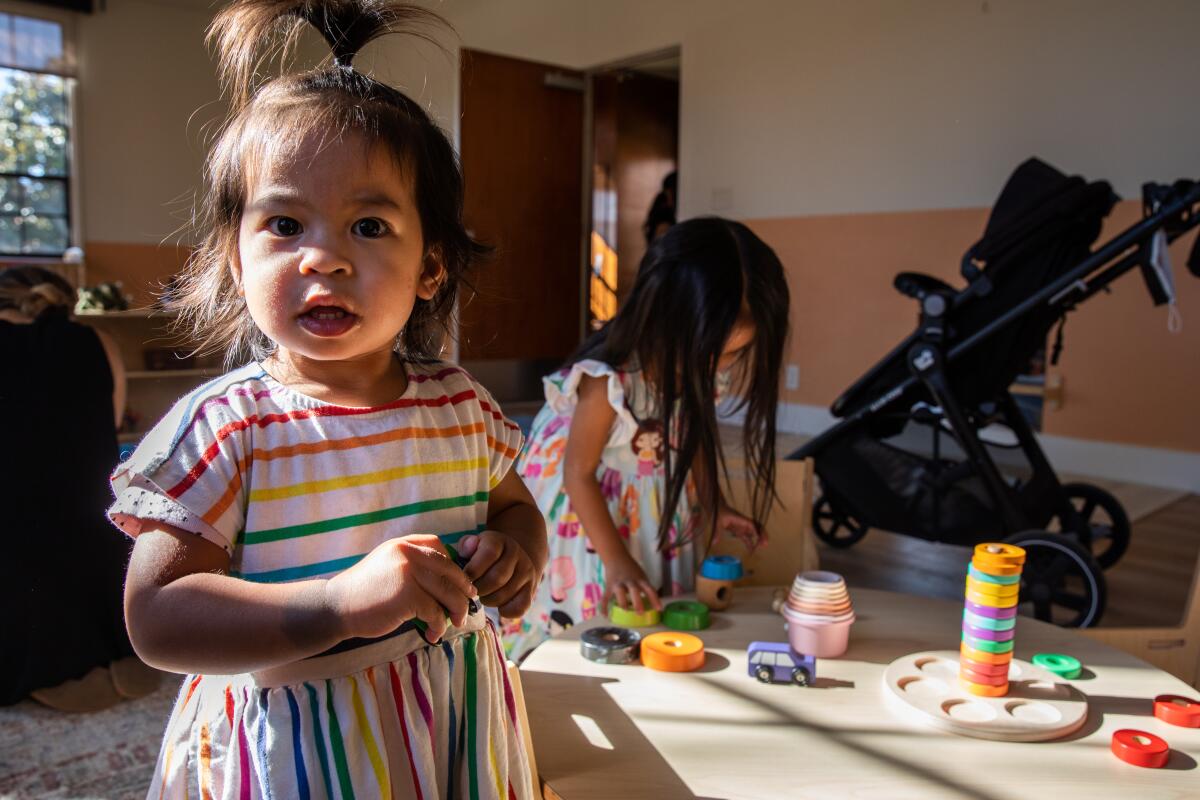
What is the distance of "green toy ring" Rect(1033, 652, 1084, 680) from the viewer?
98 cm

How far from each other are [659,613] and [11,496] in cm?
160

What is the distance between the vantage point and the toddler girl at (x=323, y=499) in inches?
23.0

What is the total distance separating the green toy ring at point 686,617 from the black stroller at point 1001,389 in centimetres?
148

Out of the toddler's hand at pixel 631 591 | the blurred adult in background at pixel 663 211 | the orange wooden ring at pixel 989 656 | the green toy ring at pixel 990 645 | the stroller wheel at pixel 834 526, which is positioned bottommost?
the stroller wheel at pixel 834 526

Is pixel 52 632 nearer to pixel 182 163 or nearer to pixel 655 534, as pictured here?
pixel 655 534

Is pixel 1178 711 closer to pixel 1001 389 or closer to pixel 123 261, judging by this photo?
pixel 1001 389

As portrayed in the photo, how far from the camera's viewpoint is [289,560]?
0.67 m

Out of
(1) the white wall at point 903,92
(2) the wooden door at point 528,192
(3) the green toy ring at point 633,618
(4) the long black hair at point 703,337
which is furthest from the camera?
(2) the wooden door at point 528,192

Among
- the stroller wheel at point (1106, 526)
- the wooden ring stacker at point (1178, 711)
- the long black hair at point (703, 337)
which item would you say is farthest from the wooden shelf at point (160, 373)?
the wooden ring stacker at point (1178, 711)

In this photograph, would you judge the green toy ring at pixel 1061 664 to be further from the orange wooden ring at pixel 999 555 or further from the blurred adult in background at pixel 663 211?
the blurred adult in background at pixel 663 211

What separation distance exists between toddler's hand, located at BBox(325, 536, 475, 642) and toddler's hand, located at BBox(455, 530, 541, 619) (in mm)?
78

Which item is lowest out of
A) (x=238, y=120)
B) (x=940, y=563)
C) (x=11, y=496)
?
(x=940, y=563)

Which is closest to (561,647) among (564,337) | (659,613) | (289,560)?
(659,613)

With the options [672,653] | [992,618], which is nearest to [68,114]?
[672,653]
